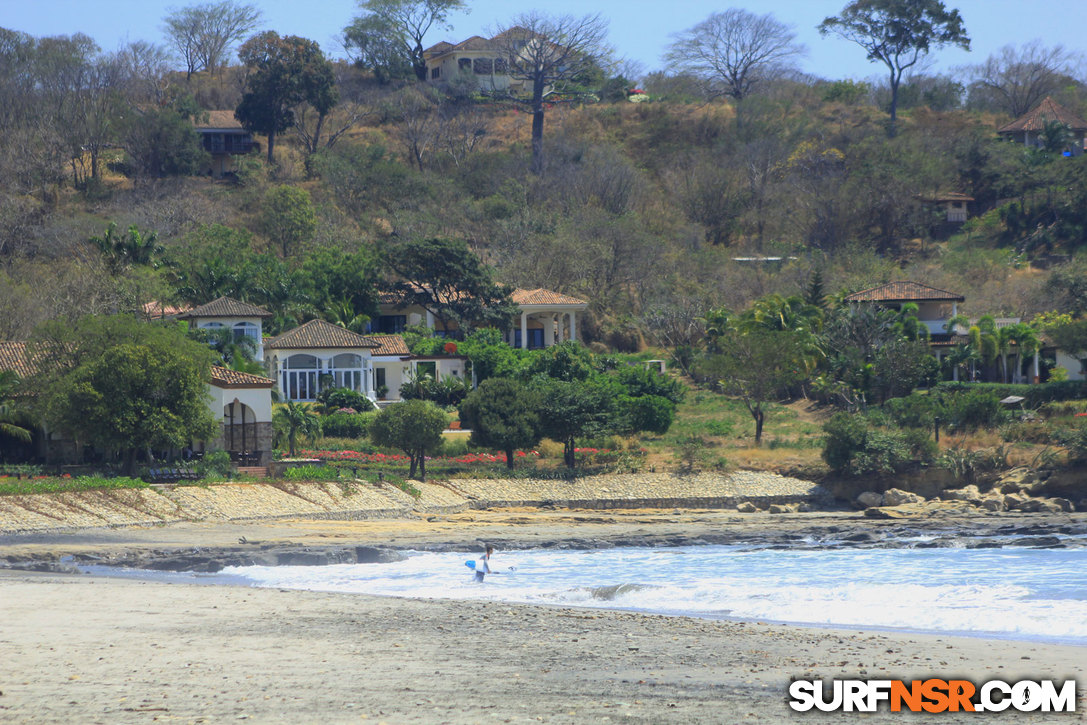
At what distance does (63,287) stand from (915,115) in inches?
2857

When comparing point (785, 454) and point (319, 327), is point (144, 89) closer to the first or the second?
point (319, 327)

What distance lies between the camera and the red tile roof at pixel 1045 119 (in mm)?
82812

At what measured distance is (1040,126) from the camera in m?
82.3

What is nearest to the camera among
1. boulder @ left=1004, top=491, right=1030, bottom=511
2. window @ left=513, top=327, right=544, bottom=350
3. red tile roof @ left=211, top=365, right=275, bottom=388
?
red tile roof @ left=211, top=365, right=275, bottom=388

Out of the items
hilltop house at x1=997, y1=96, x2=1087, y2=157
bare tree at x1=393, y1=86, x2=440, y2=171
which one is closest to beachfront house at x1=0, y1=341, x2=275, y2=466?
bare tree at x1=393, y1=86, x2=440, y2=171

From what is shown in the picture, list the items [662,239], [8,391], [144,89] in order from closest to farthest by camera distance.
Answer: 1. [8,391]
2. [662,239]
3. [144,89]

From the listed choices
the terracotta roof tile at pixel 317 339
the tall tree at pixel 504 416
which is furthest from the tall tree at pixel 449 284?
the tall tree at pixel 504 416

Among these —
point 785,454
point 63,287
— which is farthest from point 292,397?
point 785,454

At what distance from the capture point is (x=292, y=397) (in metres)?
49.4

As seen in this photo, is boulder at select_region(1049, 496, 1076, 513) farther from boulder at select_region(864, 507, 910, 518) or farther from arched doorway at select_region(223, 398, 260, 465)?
arched doorway at select_region(223, 398, 260, 465)

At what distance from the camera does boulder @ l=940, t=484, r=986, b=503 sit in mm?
38125

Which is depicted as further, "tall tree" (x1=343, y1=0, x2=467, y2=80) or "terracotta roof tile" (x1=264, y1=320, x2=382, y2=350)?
"tall tree" (x1=343, y1=0, x2=467, y2=80)

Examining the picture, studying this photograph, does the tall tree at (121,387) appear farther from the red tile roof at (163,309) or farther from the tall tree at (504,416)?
the red tile roof at (163,309)

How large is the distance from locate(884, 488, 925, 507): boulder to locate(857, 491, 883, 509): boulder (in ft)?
0.84
